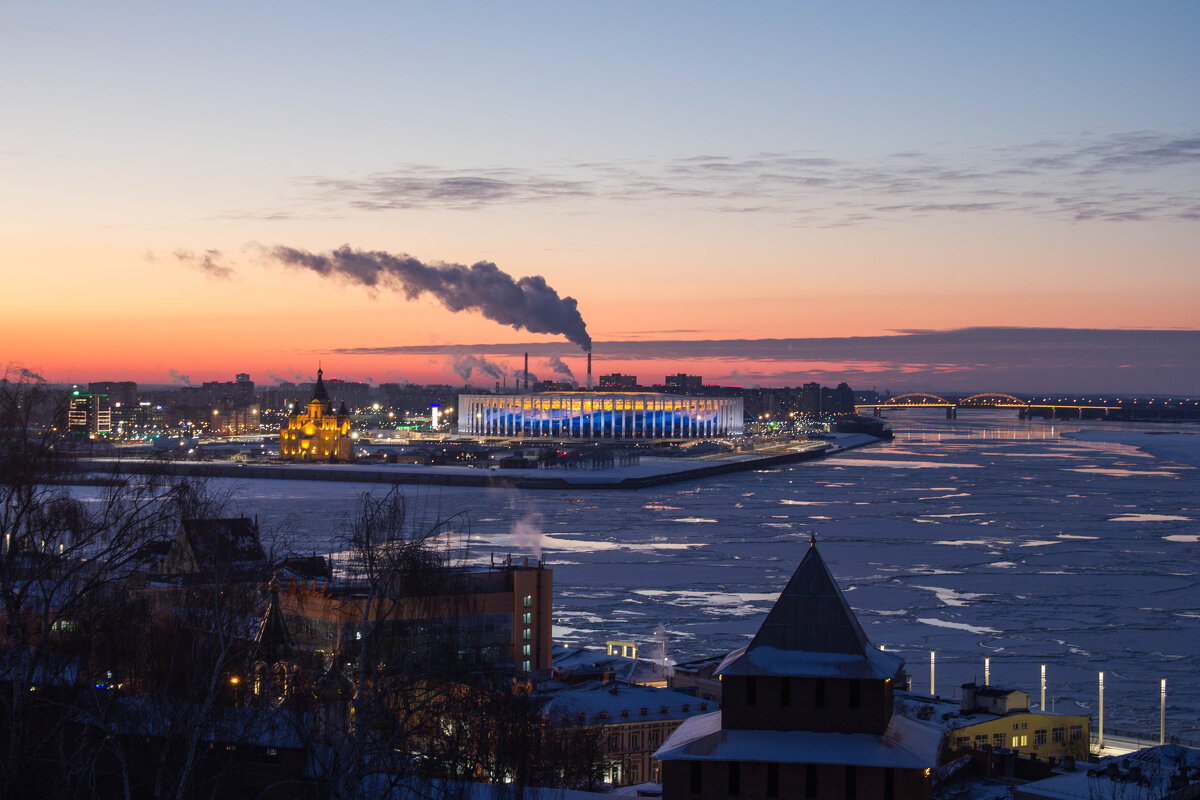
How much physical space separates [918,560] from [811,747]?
22.2 metres

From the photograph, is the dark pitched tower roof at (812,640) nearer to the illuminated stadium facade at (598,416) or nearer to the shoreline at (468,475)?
the shoreline at (468,475)

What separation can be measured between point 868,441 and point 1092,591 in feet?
281

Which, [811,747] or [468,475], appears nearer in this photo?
[811,747]

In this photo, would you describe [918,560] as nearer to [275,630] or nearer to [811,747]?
[275,630]

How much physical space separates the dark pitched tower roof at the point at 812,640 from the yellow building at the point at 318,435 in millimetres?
65476

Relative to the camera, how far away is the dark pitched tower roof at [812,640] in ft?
28.1

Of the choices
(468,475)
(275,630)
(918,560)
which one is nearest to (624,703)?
(275,630)

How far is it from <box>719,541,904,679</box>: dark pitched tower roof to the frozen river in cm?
708

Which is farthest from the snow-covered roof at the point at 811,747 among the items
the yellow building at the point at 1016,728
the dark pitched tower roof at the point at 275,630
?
the yellow building at the point at 1016,728

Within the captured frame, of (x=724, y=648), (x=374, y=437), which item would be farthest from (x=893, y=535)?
(x=374, y=437)

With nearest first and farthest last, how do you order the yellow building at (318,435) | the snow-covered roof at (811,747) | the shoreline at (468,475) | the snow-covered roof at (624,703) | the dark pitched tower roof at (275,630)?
the snow-covered roof at (811,747)
the dark pitched tower roof at (275,630)
the snow-covered roof at (624,703)
the shoreline at (468,475)
the yellow building at (318,435)

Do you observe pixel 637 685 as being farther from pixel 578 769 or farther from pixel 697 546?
pixel 697 546

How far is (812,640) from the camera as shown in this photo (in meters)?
8.73

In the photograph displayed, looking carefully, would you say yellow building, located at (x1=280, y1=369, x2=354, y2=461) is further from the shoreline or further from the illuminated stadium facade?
the illuminated stadium facade
